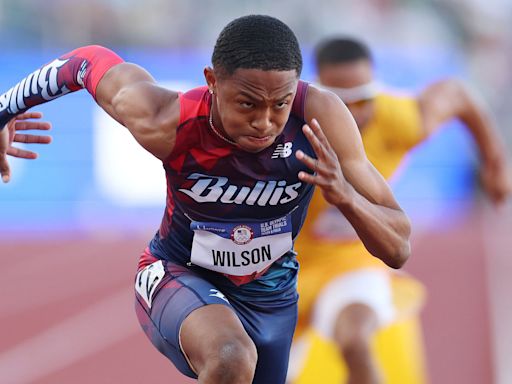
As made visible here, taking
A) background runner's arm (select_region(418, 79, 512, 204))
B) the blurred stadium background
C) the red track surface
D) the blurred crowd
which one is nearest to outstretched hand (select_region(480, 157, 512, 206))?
background runner's arm (select_region(418, 79, 512, 204))

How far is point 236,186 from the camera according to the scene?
171 inches

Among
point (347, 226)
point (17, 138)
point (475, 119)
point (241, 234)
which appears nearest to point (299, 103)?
point (241, 234)

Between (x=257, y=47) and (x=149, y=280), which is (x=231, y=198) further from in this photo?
(x=257, y=47)

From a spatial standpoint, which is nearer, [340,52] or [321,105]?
[321,105]

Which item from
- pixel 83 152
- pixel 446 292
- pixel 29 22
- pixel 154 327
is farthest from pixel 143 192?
pixel 154 327

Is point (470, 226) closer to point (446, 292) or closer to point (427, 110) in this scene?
point (446, 292)

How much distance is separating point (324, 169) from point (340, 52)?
2865 millimetres

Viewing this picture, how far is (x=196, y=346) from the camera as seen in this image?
4.12m

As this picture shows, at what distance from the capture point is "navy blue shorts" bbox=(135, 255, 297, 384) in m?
4.34

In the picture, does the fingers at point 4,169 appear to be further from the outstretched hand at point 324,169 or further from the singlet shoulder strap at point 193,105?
the outstretched hand at point 324,169

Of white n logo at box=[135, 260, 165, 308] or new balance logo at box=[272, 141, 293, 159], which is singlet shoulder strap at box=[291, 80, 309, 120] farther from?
white n logo at box=[135, 260, 165, 308]

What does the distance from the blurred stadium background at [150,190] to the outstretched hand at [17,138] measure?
5.17 metres

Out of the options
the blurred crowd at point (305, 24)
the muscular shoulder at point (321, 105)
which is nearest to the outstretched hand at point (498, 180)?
the muscular shoulder at point (321, 105)

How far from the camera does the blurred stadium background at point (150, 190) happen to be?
10.7m
